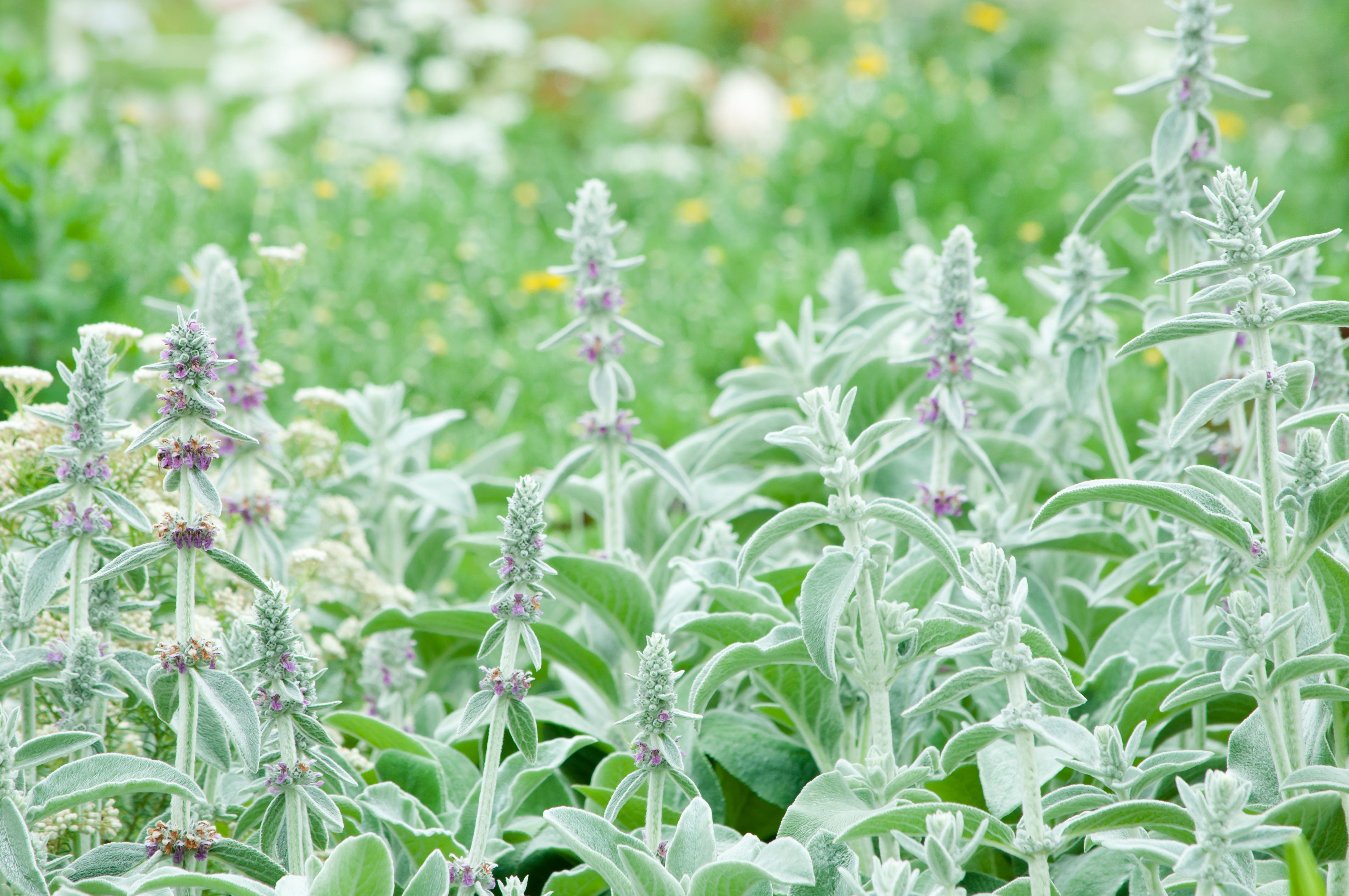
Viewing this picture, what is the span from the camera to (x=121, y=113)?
5.61 metres

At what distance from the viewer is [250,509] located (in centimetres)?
207

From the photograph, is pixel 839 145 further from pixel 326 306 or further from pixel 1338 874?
pixel 1338 874

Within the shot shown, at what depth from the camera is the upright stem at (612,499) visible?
206 cm

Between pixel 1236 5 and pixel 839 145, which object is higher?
pixel 1236 5

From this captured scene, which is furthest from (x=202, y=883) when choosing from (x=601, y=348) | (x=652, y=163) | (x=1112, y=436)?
(x=652, y=163)

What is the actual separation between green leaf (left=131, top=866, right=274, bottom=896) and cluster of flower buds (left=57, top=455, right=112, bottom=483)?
1.60ft

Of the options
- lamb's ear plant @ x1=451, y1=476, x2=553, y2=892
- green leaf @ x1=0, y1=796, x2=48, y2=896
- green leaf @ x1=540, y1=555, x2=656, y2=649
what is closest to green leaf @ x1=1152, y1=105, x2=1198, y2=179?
green leaf @ x1=540, y1=555, x2=656, y2=649

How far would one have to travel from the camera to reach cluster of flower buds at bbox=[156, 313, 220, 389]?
136 cm

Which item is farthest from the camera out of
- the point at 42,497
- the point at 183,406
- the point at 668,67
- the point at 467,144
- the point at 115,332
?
the point at 668,67

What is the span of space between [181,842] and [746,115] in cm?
699

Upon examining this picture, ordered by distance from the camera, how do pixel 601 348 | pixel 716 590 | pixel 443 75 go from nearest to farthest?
pixel 716 590 < pixel 601 348 < pixel 443 75

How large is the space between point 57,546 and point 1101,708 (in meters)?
1.48

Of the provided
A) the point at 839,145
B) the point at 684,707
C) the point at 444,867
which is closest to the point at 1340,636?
the point at 684,707

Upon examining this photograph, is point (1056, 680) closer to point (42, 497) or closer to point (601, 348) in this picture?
point (601, 348)
